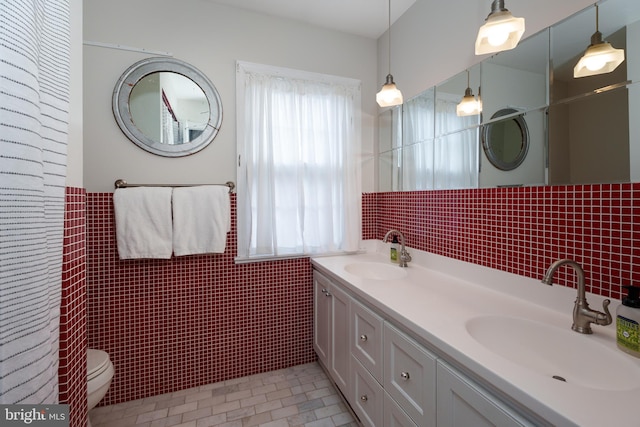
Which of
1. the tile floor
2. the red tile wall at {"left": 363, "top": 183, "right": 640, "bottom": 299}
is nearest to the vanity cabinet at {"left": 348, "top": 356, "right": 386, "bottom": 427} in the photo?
the tile floor

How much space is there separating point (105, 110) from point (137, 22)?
574mm

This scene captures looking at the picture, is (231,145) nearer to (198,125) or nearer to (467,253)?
(198,125)

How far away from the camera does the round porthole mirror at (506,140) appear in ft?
3.97

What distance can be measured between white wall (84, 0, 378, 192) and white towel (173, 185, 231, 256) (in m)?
0.12

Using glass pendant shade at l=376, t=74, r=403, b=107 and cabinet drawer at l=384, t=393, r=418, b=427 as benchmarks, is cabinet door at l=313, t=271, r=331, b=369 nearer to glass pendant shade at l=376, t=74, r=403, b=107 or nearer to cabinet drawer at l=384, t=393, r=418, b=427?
cabinet drawer at l=384, t=393, r=418, b=427

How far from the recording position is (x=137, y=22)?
166cm

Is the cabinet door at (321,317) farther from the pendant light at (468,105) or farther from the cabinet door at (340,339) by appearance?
the pendant light at (468,105)

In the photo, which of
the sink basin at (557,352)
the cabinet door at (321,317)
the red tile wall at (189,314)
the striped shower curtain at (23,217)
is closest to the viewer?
the striped shower curtain at (23,217)

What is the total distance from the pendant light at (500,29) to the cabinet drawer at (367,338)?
1172mm

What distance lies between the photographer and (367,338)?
1.30 metres

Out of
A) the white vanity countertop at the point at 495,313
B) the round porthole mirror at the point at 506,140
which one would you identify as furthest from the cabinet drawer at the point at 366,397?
the round porthole mirror at the point at 506,140

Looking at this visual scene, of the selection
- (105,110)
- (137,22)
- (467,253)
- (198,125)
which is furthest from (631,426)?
(137,22)

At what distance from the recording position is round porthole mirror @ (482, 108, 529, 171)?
1.21 meters

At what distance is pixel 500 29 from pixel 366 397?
64.0 inches
